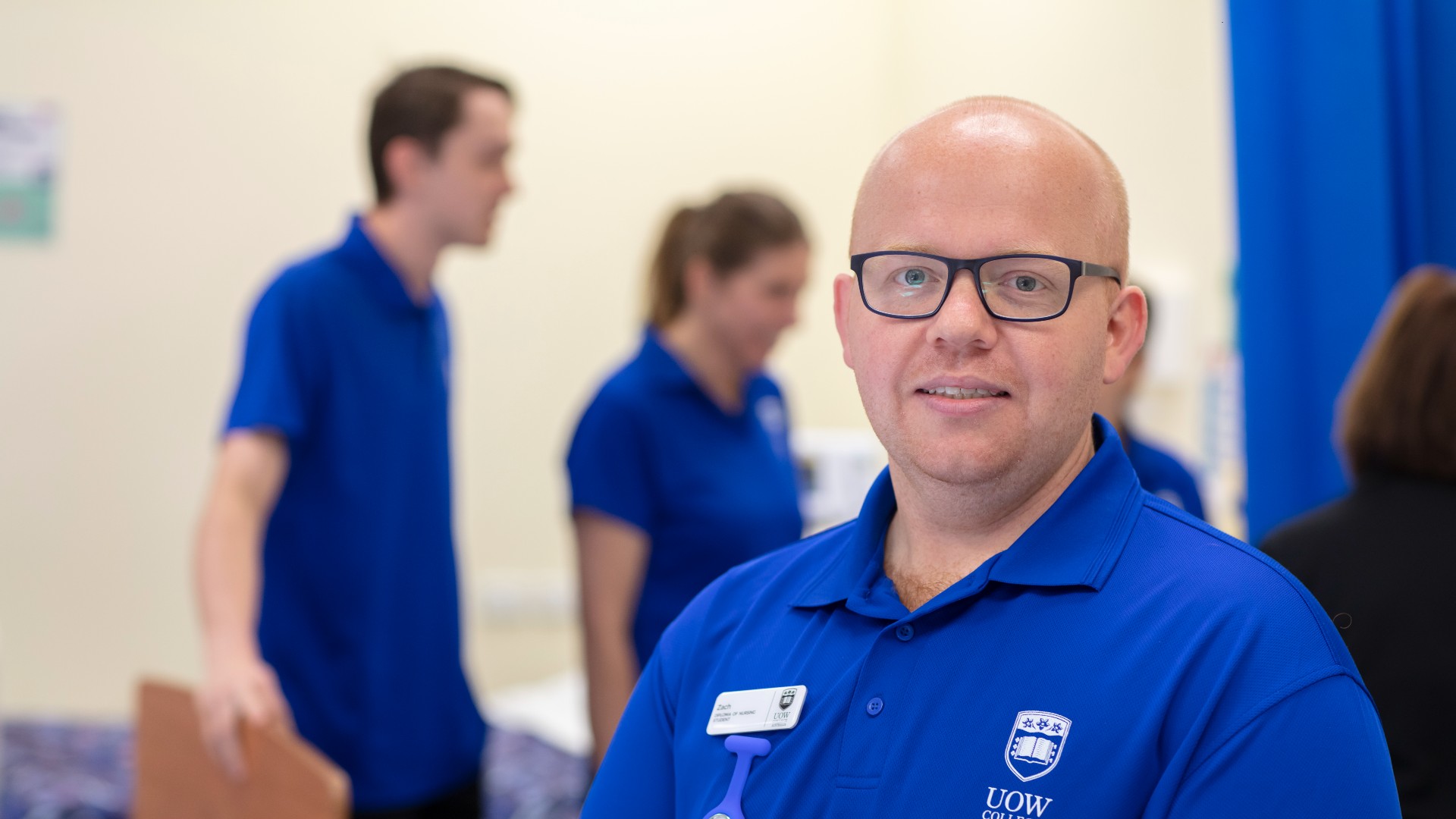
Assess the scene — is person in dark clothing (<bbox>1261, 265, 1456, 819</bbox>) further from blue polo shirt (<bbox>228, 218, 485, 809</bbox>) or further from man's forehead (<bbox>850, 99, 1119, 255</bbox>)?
blue polo shirt (<bbox>228, 218, 485, 809</bbox>)

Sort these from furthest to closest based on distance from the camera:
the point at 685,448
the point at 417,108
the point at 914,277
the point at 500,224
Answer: the point at 500,224
the point at 417,108
the point at 685,448
the point at 914,277

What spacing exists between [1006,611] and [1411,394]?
1011 mm

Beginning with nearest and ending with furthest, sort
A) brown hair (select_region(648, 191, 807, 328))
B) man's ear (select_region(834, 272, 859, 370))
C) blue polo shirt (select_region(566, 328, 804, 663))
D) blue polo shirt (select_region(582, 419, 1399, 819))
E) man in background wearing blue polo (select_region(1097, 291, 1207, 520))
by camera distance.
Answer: blue polo shirt (select_region(582, 419, 1399, 819)) < man's ear (select_region(834, 272, 859, 370)) < blue polo shirt (select_region(566, 328, 804, 663)) < brown hair (select_region(648, 191, 807, 328)) < man in background wearing blue polo (select_region(1097, 291, 1207, 520))

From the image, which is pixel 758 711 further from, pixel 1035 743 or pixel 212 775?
pixel 212 775

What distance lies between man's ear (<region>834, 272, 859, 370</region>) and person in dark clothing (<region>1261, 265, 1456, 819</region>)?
0.74 m

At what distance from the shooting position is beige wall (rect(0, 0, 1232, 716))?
10.8 ft

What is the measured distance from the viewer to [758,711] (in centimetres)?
91

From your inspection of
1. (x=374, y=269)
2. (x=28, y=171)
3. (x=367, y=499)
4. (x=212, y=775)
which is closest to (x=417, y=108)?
(x=374, y=269)

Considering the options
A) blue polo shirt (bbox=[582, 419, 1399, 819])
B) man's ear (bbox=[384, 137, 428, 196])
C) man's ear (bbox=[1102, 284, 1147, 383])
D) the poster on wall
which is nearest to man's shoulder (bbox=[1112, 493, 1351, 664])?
blue polo shirt (bbox=[582, 419, 1399, 819])

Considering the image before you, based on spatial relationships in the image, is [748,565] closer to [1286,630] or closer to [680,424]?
[1286,630]

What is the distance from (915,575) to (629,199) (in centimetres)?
326

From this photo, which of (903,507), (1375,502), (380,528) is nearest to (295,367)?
(380,528)

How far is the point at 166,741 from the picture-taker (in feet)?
6.05

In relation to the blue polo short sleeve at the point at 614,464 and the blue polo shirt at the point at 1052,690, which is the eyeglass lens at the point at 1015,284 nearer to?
the blue polo shirt at the point at 1052,690
